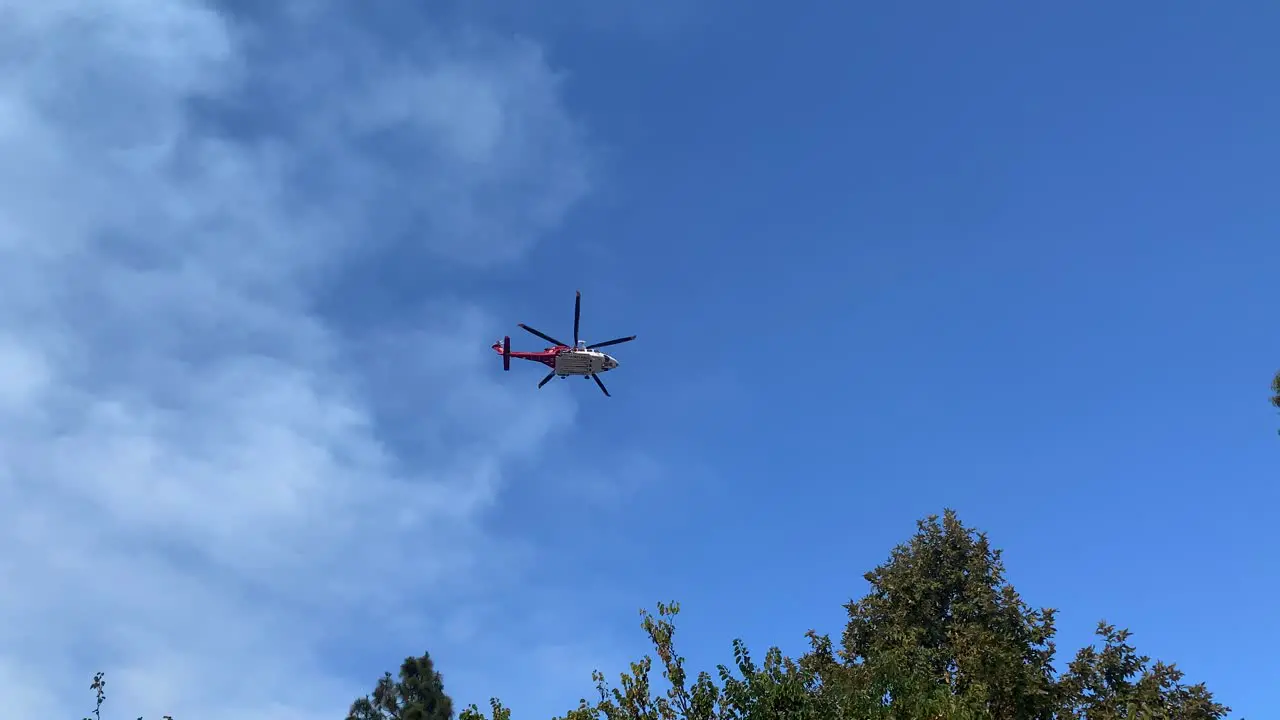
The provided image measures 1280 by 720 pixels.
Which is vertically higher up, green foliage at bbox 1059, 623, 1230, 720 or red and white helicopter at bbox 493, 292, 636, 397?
red and white helicopter at bbox 493, 292, 636, 397

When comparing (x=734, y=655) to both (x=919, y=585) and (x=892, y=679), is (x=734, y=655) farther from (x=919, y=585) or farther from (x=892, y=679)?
(x=919, y=585)

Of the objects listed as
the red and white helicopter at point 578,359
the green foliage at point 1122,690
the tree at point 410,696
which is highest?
the red and white helicopter at point 578,359

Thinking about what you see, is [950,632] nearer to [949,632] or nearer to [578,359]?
[949,632]

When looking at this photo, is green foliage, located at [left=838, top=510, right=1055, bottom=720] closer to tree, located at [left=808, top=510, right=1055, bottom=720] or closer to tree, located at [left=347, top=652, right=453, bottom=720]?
tree, located at [left=808, top=510, right=1055, bottom=720]

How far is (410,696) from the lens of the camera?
61844mm

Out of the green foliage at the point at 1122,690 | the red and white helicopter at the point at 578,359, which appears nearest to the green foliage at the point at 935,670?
the green foliage at the point at 1122,690

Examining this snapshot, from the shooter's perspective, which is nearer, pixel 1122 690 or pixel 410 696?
pixel 1122 690

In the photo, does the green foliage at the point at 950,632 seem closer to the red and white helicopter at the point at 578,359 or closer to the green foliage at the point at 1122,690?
the green foliage at the point at 1122,690

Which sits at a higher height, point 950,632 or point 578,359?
point 578,359

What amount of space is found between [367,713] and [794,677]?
46.0 m

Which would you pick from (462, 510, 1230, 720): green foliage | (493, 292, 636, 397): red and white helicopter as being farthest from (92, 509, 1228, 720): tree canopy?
(493, 292, 636, 397): red and white helicopter

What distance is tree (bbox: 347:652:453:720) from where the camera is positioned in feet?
200

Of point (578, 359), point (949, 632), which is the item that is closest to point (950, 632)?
point (949, 632)

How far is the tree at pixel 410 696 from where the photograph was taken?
61.0 m
